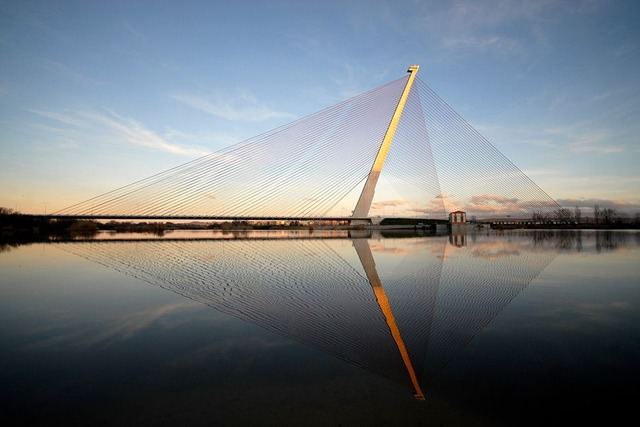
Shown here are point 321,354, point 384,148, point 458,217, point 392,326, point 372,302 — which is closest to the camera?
point 321,354

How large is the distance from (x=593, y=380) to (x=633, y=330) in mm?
2527

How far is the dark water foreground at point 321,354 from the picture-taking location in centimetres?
298

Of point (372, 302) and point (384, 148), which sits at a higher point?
point (384, 148)

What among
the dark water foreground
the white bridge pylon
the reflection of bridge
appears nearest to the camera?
the dark water foreground

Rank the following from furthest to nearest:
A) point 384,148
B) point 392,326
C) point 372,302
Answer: point 384,148
point 372,302
point 392,326

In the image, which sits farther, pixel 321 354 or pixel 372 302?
pixel 372 302

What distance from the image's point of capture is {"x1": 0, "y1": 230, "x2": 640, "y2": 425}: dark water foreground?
9.78ft

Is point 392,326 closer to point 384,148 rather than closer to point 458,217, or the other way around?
point 384,148

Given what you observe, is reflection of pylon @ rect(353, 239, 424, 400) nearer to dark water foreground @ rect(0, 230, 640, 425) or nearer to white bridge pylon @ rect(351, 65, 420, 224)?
dark water foreground @ rect(0, 230, 640, 425)

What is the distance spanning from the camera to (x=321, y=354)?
4289 mm

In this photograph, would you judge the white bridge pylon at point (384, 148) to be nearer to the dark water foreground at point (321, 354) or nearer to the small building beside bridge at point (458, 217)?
the dark water foreground at point (321, 354)

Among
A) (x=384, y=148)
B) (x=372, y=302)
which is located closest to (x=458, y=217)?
(x=384, y=148)

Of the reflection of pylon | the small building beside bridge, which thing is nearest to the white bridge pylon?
the reflection of pylon

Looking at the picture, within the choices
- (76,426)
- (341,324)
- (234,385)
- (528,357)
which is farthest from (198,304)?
(528,357)
